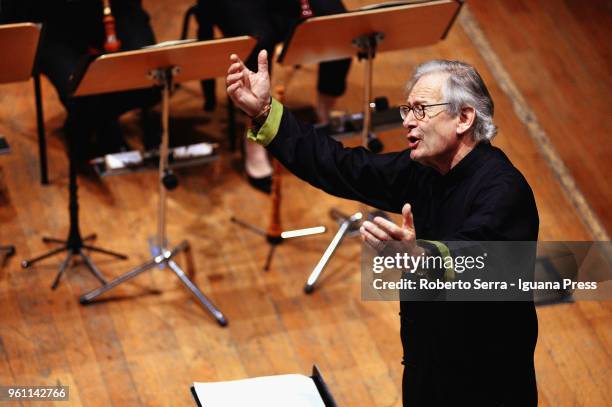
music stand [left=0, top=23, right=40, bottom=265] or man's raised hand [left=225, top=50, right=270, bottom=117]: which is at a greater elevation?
man's raised hand [left=225, top=50, right=270, bottom=117]

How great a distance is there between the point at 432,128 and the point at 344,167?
316 mm

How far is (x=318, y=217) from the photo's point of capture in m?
4.63

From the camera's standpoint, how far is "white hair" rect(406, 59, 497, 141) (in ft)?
9.32

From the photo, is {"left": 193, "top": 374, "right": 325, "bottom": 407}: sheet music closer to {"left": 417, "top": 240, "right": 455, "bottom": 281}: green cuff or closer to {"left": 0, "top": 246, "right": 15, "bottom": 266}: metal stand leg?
{"left": 417, "top": 240, "right": 455, "bottom": 281}: green cuff

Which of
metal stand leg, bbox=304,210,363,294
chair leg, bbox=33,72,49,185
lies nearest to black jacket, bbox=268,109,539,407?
metal stand leg, bbox=304,210,363,294


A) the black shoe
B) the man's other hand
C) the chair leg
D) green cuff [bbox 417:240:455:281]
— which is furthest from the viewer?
the black shoe

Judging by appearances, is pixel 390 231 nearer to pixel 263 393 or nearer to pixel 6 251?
pixel 263 393

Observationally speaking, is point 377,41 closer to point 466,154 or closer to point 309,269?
point 309,269

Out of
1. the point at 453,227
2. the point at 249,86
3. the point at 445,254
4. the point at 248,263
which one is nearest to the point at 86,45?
the point at 248,263

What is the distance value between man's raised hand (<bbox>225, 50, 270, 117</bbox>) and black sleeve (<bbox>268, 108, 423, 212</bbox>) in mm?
94

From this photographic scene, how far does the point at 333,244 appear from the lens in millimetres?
4422

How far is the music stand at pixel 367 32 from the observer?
13.2ft

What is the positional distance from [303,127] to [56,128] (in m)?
2.12

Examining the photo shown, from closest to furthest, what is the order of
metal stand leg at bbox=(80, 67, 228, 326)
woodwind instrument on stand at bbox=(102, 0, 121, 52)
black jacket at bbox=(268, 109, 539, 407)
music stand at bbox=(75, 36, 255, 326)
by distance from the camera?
1. black jacket at bbox=(268, 109, 539, 407)
2. music stand at bbox=(75, 36, 255, 326)
3. metal stand leg at bbox=(80, 67, 228, 326)
4. woodwind instrument on stand at bbox=(102, 0, 121, 52)
